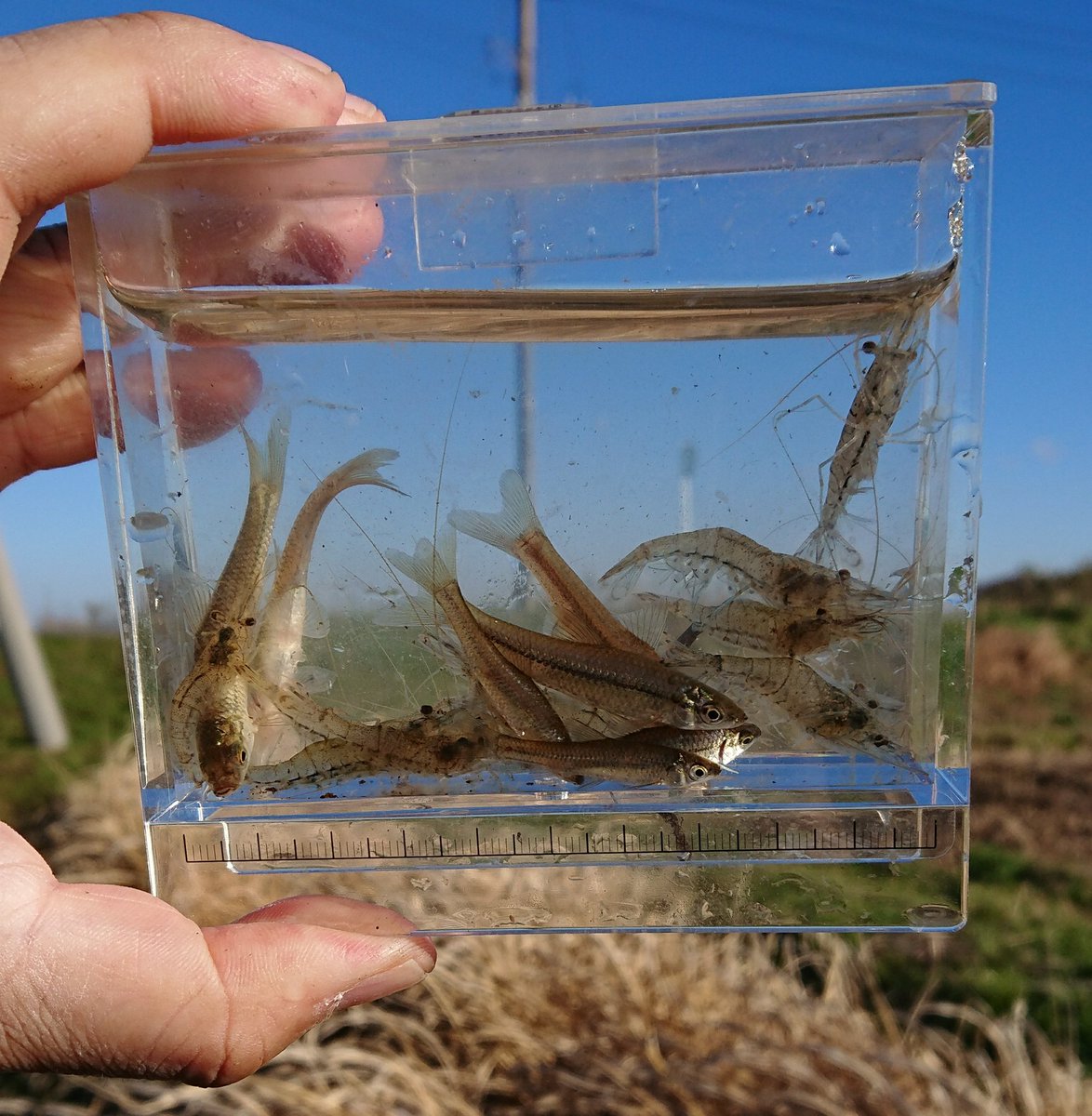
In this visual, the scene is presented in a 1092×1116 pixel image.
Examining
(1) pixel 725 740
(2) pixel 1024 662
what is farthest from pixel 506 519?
(2) pixel 1024 662

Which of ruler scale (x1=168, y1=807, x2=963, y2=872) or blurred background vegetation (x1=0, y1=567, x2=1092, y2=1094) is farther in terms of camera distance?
blurred background vegetation (x1=0, y1=567, x2=1092, y2=1094)

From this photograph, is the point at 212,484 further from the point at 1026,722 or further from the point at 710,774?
the point at 1026,722

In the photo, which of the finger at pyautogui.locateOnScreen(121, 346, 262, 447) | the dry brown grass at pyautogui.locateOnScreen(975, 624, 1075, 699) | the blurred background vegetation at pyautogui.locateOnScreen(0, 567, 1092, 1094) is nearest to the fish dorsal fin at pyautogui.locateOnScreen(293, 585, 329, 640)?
the finger at pyautogui.locateOnScreen(121, 346, 262, 447)

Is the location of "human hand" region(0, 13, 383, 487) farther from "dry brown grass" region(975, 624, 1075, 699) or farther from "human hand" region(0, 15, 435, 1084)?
"dry brown grass" region(975, 624, 1075, 699)

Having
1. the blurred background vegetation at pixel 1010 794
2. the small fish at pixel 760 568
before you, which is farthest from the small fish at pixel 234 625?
the blurred background vegetation at pixel 1010 794

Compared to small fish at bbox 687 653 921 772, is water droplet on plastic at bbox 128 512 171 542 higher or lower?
higher

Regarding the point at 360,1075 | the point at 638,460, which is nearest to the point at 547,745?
the point at 638,460

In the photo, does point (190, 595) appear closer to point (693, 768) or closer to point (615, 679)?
point (615, 679)
